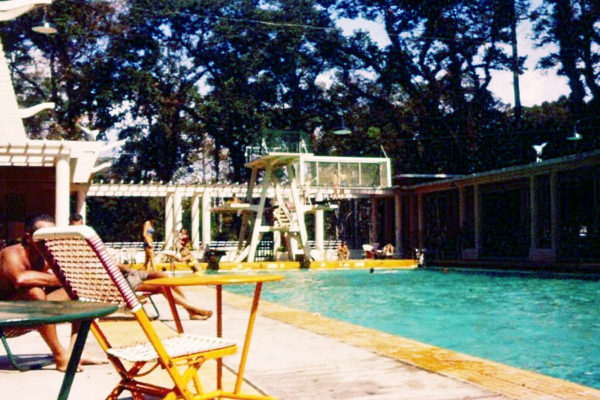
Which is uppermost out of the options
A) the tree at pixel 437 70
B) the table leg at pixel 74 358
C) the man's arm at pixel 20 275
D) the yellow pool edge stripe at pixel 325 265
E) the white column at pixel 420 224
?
the tree at pixel 437 70

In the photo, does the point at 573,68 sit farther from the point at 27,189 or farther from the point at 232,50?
the point at 27,189

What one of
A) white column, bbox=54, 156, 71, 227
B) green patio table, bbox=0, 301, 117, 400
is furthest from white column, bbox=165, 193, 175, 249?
green patio table, bbox=0, 301, 117, 400

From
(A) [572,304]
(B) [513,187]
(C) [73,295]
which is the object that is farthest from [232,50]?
(C) [73,295]

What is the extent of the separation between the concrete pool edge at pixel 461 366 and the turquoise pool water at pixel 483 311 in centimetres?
118

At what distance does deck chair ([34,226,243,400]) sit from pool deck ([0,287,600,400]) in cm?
83

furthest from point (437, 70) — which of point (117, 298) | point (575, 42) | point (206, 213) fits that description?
point (117, 298)

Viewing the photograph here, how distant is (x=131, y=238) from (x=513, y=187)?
2060 cm

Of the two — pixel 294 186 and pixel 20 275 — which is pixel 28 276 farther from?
pixel 294 186

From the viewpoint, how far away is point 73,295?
270 cm

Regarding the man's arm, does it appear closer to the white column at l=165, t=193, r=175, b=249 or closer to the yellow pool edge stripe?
the yellow pool edge stripe

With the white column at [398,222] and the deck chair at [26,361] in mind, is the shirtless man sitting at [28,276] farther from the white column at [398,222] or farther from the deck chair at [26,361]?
the white column at [398,222]

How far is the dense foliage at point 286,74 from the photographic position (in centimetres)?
3222

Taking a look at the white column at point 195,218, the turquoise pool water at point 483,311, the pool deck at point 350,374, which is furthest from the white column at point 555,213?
the pool deck at point 350,374

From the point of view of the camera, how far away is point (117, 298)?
7.87 feet
